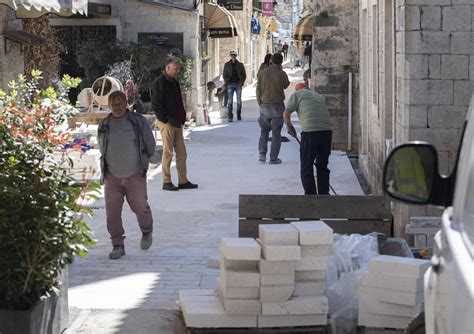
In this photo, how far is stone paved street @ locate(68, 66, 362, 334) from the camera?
7742mm

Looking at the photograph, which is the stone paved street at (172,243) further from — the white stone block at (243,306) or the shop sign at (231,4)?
the shop sign at (231,4)

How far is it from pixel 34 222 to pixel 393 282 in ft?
7.54

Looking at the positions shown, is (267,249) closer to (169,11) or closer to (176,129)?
(176,129)

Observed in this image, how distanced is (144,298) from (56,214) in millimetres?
2151

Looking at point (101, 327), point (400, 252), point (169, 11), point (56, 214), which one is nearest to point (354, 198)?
point (400, 252)

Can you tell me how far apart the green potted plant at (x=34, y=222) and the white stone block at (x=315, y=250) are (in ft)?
4.67

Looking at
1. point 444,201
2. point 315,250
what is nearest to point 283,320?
point 315,250

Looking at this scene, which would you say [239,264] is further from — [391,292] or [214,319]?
[391,292]

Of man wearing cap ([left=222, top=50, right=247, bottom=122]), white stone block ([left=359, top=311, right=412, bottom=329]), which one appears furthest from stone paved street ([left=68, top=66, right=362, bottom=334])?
man wearing cap ([left=222, top=50, right=247, bottom=122])

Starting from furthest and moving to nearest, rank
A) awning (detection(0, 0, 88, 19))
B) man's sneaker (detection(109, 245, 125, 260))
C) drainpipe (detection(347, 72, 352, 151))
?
1. drainpipe (detection(347, 72, 352, 151))
2. awning (detection(0, 0, 88, 19))
3. man's sneaker (detection(109, 245, 125, 260))

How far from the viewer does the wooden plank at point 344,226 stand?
28.8 feet

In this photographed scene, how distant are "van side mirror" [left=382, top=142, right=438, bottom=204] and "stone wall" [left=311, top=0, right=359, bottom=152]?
15855 mm

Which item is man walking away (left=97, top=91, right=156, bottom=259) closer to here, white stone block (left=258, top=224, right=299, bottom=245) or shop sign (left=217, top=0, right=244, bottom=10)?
white stone block (left=258, top=224, right=299, bottom=245)

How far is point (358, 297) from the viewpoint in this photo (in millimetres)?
6832
